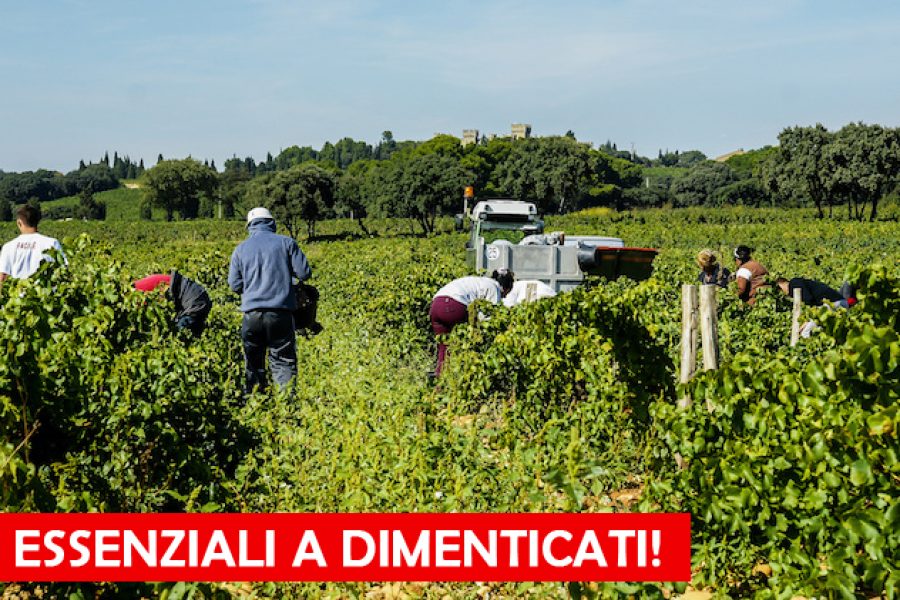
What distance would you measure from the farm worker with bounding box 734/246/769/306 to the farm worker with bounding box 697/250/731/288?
0.88ft

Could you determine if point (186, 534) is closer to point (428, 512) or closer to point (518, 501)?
point (428, 512)

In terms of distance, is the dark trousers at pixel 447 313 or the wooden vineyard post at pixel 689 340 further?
the dark trousers at pixel 447 313

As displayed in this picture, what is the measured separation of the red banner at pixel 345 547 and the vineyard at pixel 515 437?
0.08m

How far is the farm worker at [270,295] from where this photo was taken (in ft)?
23.3

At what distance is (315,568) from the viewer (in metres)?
3.43

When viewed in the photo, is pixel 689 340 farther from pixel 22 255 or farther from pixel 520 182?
pixel 520 182

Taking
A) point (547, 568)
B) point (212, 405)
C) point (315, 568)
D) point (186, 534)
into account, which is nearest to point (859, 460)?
point (547, 568)

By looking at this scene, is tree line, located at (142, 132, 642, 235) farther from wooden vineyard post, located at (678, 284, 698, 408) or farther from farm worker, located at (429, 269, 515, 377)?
wooden vineyard post, located at (678, 284, 698, 408)

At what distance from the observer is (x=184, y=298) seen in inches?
275

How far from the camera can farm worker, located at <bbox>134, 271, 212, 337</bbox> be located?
6.89m

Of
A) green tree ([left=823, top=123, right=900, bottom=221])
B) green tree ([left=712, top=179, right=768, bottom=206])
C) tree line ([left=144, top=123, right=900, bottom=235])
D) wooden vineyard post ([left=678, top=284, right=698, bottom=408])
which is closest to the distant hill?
tree line ([left=144, top=123, right=900, bottom=235])

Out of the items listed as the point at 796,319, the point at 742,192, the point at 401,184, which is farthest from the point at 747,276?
the point at 742,192

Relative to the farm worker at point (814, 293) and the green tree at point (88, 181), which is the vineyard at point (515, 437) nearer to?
the farm worker at point (814, 293)

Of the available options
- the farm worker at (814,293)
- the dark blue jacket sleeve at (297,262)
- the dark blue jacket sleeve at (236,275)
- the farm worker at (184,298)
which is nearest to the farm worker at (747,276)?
the farm worker at (814,293)
